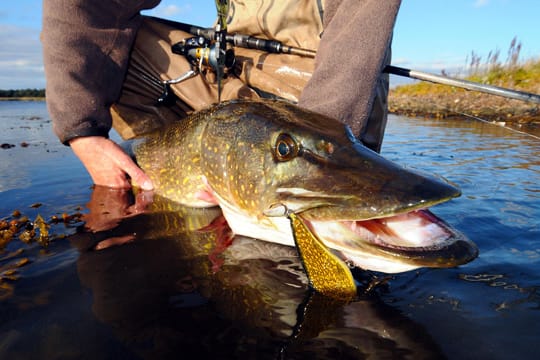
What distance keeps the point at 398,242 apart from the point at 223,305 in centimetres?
66

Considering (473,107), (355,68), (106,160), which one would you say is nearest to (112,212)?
(106,160)

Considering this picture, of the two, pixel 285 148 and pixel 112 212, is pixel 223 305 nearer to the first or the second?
pixel 285 148

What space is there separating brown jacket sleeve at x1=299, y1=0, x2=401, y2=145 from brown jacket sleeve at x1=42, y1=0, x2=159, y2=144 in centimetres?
166

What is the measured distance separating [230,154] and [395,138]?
6070 millimetres

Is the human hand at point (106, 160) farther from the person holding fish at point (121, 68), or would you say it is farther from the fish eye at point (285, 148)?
the fish eye at point (285, 148)

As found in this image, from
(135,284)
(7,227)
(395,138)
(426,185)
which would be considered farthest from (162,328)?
(395,138)

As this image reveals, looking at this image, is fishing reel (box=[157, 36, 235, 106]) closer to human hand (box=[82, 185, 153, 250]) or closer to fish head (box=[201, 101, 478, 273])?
human hand (box=[82, 185, 153, 250])

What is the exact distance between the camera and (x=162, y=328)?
1253 mm

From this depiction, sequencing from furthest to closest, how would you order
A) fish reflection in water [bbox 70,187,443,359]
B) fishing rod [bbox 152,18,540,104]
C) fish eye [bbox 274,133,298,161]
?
fishing rod [bbox 152,18,540,104] → fish eye [bbox 274,133,298,161] → fish reflection in water [bbox 70,187,443,359]

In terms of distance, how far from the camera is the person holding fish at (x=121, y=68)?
252 cm

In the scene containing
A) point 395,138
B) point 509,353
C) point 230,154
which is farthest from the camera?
point 395,138

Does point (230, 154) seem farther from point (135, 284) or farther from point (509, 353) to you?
→ point (509, 353)

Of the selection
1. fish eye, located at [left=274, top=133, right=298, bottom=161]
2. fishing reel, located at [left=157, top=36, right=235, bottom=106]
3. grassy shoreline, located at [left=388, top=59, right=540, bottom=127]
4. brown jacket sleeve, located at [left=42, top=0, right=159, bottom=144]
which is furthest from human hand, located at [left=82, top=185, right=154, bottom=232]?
grassy shoreline, located at [left=388, top=59, right=540, bottom=127]

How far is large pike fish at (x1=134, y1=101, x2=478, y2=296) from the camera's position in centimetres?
129
